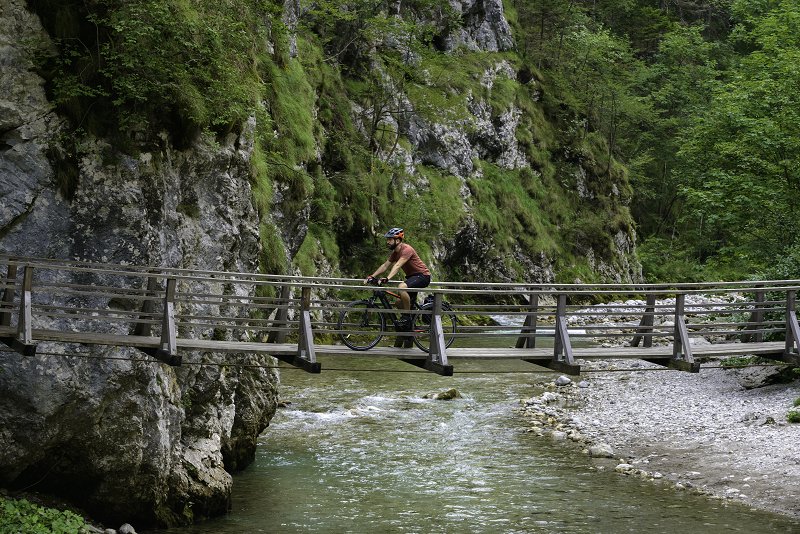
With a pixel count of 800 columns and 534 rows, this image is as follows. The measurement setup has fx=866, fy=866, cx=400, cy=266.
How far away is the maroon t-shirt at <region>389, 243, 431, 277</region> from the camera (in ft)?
47.4

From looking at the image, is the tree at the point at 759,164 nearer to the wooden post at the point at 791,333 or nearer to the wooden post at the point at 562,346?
the wooden post at the point at 791,333

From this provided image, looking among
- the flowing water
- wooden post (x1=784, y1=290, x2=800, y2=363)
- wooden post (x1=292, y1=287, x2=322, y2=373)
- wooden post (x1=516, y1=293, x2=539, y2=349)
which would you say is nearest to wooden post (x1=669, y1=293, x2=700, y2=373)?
wooden post (x1=784, y1=290, x2=800, y2=363)

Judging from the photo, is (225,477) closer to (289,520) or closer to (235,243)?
(289,520)

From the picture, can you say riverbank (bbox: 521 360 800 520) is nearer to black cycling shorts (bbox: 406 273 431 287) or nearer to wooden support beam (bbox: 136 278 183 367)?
black cycling shorts (bbox: 406 273 431 287)

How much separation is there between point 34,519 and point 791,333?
42.1 feet

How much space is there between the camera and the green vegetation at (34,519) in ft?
39.2

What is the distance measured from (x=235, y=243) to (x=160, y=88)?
13.3 ft

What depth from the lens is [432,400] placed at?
80.1 feet

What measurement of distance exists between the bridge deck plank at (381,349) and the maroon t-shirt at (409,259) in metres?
1.42

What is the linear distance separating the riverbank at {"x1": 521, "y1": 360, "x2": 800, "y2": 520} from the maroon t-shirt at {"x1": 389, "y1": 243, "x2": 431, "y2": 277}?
3.45m

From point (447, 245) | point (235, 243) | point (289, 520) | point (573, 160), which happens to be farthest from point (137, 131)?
point (573, 160)

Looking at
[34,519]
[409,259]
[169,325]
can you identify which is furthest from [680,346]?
[34,519]

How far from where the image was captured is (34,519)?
1225 cm

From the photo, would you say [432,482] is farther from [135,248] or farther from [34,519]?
[34,519]
